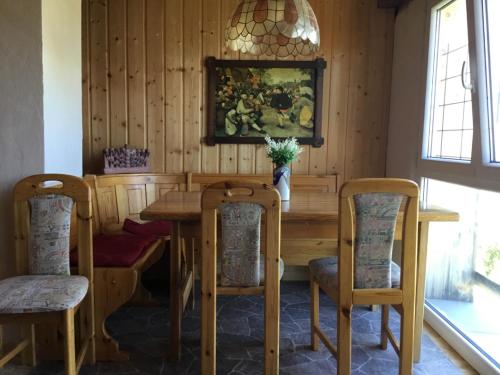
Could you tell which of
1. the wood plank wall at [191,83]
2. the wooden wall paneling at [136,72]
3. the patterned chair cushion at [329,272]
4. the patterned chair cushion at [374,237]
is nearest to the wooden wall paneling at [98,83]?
the wood plank wall at [191,83]

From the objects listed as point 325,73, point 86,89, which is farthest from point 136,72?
point 325,73

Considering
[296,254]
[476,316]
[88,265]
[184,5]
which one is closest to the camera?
[88,265]

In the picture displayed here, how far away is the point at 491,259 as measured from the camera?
7.89 feet

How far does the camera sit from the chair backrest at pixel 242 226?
1.88m

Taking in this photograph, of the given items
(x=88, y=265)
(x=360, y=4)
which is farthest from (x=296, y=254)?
(x=360, y=4)

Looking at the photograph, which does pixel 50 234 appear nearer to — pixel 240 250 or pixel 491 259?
pixel 240 250

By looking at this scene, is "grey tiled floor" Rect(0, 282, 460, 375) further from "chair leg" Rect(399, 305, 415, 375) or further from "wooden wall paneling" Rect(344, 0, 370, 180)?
"wooden wall paneling" Rect(344, 0, 370, 180)

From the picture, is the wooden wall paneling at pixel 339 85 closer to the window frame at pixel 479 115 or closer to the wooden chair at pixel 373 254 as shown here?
the window frame at pixel 479 115

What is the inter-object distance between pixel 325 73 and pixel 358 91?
0.34 meters

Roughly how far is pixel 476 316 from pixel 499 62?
151 cm

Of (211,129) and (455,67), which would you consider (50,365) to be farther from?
(455,67)

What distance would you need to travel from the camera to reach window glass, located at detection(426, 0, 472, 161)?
8.44 ft

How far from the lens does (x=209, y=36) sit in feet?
11.7

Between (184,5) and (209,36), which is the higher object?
(184,5)
